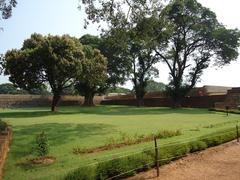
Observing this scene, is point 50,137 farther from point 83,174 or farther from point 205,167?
point 83,174

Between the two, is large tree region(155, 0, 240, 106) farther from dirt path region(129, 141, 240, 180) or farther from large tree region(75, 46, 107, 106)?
dirt path region(129, 141, 240, 180)

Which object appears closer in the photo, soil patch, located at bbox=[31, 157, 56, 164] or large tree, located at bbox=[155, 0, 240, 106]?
soil patch, located at bbox=[31, 157, 56, 164]

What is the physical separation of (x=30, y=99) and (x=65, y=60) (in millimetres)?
26246

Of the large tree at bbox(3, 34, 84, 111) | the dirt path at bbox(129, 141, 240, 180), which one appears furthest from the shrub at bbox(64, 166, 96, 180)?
the large tree at bbox(3, 34, 84, 111)

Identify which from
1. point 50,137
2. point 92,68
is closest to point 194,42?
point 92,68

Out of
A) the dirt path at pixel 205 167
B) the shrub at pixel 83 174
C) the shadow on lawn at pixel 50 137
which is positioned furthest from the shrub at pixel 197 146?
the shrub at pixel 83 174

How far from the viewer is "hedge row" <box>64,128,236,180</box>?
9.00 m

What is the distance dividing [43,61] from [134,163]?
2640 cm

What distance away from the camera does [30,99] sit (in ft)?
196

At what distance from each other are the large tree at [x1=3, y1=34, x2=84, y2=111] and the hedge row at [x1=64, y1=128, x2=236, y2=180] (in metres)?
22.7

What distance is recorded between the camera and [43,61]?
35.5 meters

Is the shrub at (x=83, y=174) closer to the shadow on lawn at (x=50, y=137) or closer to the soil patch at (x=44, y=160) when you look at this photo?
the soil patch at (x=44, y=160)

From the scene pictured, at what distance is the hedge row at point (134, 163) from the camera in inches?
354

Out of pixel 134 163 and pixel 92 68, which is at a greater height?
pixel 92 68
